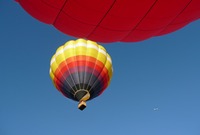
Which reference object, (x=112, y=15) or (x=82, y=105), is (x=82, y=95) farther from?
(x=112, y=15)

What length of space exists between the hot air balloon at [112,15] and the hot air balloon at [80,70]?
8.47 meters

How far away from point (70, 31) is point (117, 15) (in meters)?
0.85

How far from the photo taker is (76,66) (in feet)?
46.1

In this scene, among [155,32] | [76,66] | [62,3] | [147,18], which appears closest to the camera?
[62,3]

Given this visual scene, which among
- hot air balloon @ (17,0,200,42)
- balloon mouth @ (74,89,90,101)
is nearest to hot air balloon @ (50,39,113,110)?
balloon mouth @ (74,89,90,101)

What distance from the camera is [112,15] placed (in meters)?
5.02

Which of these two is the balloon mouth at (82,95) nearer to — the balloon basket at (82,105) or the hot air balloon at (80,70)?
Answer: the hot air balloon at (80,70)

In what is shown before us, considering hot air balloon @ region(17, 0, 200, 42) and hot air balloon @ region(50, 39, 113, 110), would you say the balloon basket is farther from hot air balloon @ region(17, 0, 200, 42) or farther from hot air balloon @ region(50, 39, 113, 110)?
hot air balloon @ region(17, 0, 200, 42)

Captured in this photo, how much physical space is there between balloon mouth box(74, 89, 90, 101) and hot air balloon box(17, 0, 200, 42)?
28.4 feet

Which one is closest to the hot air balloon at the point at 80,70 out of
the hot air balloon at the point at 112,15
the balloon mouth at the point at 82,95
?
the balloon mouth at the point at 82,95

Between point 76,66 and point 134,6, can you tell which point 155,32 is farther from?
point 76,66

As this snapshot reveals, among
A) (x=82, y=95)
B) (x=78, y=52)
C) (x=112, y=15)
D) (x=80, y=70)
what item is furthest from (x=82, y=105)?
(x=112, y=15)

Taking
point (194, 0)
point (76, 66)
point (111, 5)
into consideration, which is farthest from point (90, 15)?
point (76, 66)

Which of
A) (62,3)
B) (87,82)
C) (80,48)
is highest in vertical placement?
(80,48)
